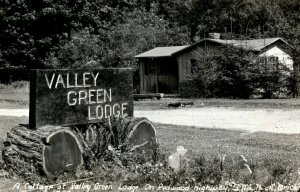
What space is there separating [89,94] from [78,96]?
220 millimetres

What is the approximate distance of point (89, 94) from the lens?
27.3 feet

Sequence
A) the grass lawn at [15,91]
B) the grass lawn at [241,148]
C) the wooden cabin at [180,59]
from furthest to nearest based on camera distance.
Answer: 1. the wooden cabin at [180,59]
2. the grass lawn at [15,91]
3. the grass lawn at [241,148]

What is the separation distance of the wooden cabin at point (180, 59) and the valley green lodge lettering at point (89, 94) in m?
17.9

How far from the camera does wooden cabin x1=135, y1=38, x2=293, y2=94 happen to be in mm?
28047

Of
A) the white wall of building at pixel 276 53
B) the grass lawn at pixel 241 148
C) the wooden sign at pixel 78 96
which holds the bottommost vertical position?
the grass lawn at pixel 241 148

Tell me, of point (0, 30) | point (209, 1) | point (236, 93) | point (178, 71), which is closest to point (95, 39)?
point (0, 30)

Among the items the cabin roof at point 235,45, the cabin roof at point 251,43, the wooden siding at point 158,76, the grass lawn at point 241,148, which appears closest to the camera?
the grass lawn at point 241,148

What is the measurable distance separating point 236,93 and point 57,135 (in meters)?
19.5

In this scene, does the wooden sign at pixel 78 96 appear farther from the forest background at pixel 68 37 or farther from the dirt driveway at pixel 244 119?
the forest background at pixel 68 37

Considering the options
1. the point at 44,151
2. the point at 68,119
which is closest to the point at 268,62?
the point at 68,119

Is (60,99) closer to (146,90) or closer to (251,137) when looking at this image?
(251,137)

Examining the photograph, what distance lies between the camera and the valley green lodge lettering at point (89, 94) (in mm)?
7852

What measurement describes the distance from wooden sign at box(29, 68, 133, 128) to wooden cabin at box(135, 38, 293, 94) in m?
17.7

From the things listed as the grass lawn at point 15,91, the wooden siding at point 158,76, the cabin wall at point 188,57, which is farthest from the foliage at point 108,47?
the cabin wall at point 188,57
